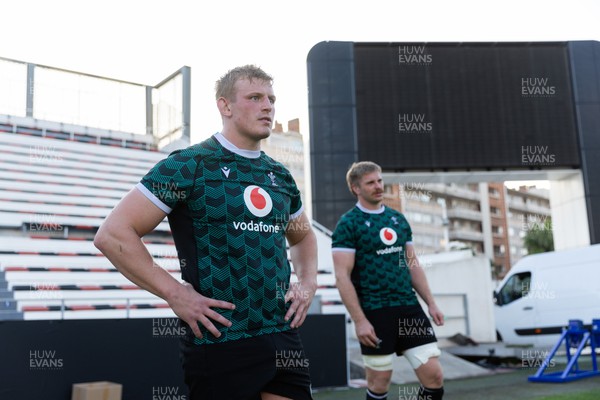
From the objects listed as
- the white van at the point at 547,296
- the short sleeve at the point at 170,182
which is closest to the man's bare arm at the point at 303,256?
the short sleeve at the point at 170,182

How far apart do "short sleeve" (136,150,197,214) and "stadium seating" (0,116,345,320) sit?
5854mm

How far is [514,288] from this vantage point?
15133 millimetres

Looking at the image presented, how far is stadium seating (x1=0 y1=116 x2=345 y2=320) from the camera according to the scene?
10.7m

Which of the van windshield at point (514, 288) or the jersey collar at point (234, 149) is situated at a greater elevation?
the jersey collar at point (234, 149)

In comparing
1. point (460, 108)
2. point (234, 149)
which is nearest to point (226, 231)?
point (234, 149)

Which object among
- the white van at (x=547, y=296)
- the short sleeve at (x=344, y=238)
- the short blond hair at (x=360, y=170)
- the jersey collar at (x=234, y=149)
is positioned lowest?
the white van at (x=547, y=296)

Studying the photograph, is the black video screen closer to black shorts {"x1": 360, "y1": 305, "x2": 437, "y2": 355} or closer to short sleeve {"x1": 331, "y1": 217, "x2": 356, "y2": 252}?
short sleeve {"x1": 331, "y1": 217, "x2": 356, "y2": 252}

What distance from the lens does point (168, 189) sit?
8.27ft

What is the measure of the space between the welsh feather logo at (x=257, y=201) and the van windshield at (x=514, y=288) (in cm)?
1337

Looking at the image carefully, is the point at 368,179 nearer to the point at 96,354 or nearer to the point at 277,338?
the point at 277,338

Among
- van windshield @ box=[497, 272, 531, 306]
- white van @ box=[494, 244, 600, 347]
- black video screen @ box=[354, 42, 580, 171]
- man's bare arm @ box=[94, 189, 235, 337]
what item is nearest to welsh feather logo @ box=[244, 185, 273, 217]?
man's bare arm @ box=[94, 189, 235, 337]

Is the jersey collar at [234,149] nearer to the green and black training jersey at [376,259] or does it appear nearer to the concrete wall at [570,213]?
the green and black training jersey at [376,259]

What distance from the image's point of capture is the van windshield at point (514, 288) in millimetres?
14773

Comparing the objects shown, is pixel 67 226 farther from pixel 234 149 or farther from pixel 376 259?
pixel 234 149
